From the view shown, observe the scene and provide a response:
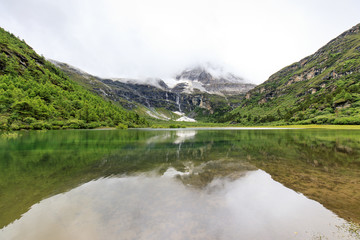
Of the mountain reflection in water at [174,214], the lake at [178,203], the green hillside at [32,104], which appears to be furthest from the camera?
the green hillside at [32,104]

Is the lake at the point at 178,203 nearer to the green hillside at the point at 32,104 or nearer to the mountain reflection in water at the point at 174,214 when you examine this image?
the mountain reflection in water at the point at 174,214

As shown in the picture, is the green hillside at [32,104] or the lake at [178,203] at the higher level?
the green hillside at [32,104]

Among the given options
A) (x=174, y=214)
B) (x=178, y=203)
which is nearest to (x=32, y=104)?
(x=178, y=203)

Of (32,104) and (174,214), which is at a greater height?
(32,104)

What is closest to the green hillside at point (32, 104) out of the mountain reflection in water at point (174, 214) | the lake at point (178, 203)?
the lake at point (178, 203)

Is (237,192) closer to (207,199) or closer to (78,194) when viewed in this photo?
(207,199)

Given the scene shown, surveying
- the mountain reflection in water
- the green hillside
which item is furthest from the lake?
the green hillside

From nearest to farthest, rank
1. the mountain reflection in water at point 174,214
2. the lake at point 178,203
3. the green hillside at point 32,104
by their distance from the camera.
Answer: the mountain reflection in water at point 174,214 < the lake at point 178,203 < the green hillside at point 32,104

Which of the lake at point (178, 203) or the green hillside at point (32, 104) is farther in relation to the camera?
the green hillside at point (32, 104)

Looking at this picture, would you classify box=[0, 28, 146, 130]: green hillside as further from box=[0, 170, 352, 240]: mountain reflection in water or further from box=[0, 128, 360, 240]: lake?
box=[0, 170, 352, 240]: mountain reflection in water

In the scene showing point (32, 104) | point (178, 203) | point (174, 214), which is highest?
point (32, 104)

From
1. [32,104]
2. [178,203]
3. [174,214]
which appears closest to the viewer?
[174,214]

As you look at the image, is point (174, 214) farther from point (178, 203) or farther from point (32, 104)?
point (32, 104)

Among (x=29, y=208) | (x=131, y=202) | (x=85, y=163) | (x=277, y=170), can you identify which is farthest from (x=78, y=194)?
(x=277, y=170)
